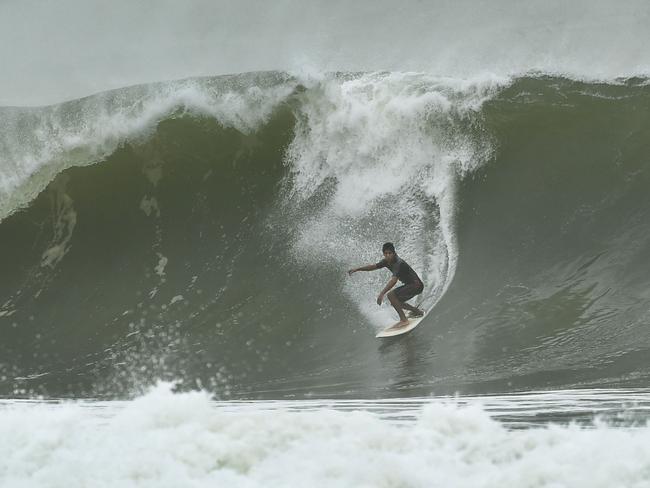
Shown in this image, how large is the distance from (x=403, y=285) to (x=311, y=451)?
3.19 metres

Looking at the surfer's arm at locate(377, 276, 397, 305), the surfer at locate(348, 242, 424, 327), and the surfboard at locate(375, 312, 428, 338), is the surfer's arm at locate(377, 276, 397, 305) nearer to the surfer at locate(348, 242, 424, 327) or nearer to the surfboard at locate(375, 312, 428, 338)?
the surfer at locate(348, 242, 424, 327)

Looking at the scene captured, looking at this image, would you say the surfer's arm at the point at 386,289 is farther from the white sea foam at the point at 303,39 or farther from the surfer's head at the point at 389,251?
the white sea foam at the point at 303,39

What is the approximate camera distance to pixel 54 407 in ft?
22.8

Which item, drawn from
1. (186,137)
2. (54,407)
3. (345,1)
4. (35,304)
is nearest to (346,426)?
(54,407)

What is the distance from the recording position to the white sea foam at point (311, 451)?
5055mm

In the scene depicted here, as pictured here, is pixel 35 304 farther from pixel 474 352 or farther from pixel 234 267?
pixel 474 352

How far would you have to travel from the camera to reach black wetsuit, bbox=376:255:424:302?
8273 mm

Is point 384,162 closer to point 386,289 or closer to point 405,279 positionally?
point 405,279

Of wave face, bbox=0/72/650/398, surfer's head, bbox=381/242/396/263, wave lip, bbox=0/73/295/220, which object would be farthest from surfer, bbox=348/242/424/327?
wave lip, bbox=0/73/295/220

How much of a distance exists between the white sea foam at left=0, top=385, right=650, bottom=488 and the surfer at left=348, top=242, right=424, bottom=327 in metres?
2.19

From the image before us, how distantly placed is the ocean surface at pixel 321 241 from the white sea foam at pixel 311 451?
0.02 m

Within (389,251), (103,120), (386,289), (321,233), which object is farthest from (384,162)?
Answer: (103,120)

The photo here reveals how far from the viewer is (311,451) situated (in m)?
5.45

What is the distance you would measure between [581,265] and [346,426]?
3.84 m
